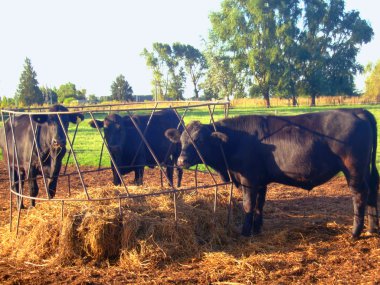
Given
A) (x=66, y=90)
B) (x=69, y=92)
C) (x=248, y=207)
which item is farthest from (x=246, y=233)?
(x=66, y=90)

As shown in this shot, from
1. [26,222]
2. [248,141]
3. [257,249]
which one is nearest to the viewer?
[257,249]

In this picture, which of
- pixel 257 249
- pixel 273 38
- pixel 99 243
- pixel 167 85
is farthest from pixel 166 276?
pixel 167 85

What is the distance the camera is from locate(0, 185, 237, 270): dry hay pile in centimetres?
633

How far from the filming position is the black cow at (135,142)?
10.2 meters

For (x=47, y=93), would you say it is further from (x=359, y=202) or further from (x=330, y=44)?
→ (x=359, y=202)

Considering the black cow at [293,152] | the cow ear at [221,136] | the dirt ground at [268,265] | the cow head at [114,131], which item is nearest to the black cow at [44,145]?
the cow head at [114,131]

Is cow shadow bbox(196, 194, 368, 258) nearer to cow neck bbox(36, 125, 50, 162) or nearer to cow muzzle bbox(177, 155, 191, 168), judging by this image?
cow muzzle bbox(177, 155, 191, 168)

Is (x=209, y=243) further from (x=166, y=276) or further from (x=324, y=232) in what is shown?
(x=324, y=232)

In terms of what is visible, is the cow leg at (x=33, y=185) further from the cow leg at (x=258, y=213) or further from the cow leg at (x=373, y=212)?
the cow leg at (x=373, y=212)


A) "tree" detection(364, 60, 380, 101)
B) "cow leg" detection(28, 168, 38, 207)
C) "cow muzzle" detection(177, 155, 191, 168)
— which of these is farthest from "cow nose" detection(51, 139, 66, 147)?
"tree" detection(364, 60, 380, 101)

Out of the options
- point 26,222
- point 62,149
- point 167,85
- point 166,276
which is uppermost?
point 167,85

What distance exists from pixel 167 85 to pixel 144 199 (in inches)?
3213

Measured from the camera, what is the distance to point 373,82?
8831cm

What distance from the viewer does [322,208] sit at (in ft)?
29.9
